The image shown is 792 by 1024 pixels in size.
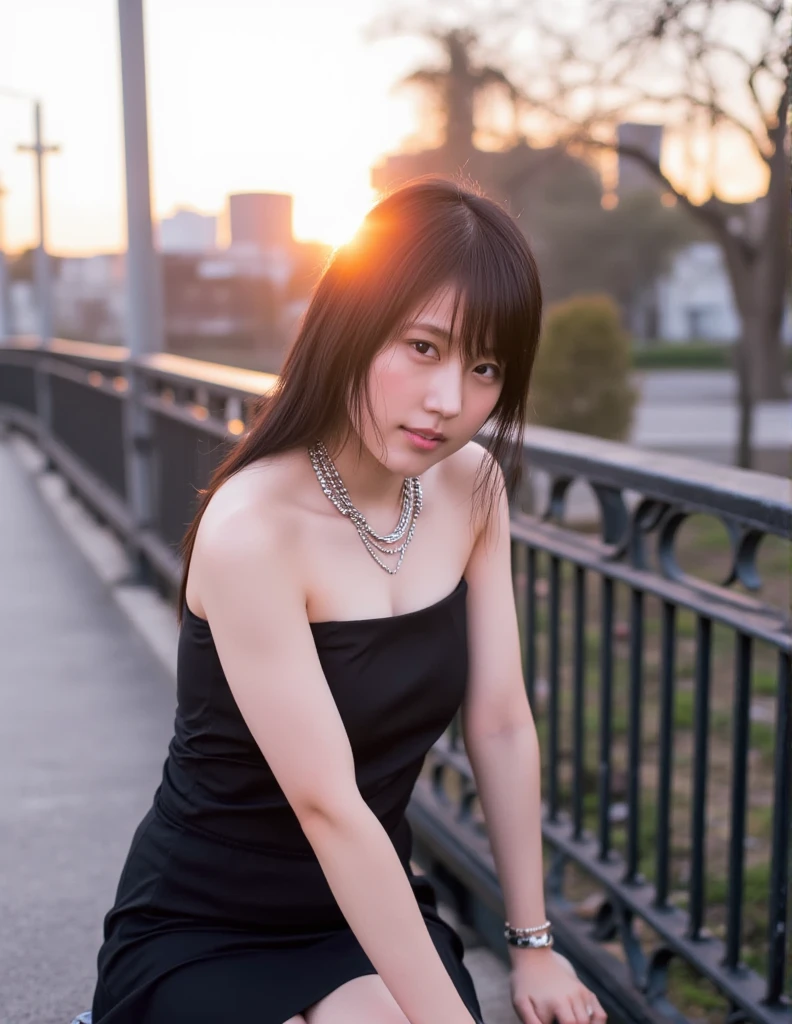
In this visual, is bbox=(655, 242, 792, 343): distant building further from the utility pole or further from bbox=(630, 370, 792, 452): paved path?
the utility pole

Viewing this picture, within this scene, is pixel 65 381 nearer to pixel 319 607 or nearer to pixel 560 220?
pixel 319 607

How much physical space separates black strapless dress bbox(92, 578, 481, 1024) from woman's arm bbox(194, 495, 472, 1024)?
0.10 metres

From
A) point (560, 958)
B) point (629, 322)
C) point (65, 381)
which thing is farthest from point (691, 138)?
point (629, 322)

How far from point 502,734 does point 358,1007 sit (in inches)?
18.6

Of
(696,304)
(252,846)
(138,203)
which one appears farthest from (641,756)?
(696,304)

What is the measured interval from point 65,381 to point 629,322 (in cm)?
6142

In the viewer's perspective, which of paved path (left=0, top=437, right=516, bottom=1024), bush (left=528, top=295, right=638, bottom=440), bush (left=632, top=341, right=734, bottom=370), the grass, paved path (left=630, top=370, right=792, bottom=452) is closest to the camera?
paved path (left=0, top=437, right=516, bottom=1024)

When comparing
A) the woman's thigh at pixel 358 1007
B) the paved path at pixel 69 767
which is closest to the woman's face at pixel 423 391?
the woman's thigh at pixel 358 1007

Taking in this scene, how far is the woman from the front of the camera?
1556 mm

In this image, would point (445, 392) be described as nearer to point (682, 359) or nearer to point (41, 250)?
point (41, 250)

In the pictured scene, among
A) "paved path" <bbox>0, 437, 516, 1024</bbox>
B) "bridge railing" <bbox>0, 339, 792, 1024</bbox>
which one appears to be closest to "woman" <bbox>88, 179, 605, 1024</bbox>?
"bridge railing" <bbox>0, 339, 792, 1024</bbox>

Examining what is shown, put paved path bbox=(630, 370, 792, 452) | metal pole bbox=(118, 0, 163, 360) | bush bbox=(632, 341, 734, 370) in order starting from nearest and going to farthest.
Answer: metal pole bbox=(118, 0, 163, 360), paved path bbox=(630, 370, 792, 452), bush bbox=(632, 341, 734, 370)

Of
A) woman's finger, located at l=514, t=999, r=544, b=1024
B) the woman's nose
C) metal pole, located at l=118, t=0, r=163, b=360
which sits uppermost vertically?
metal pole, located at l=118, t=0, r=163, b=360

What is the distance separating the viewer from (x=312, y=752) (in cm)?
156
